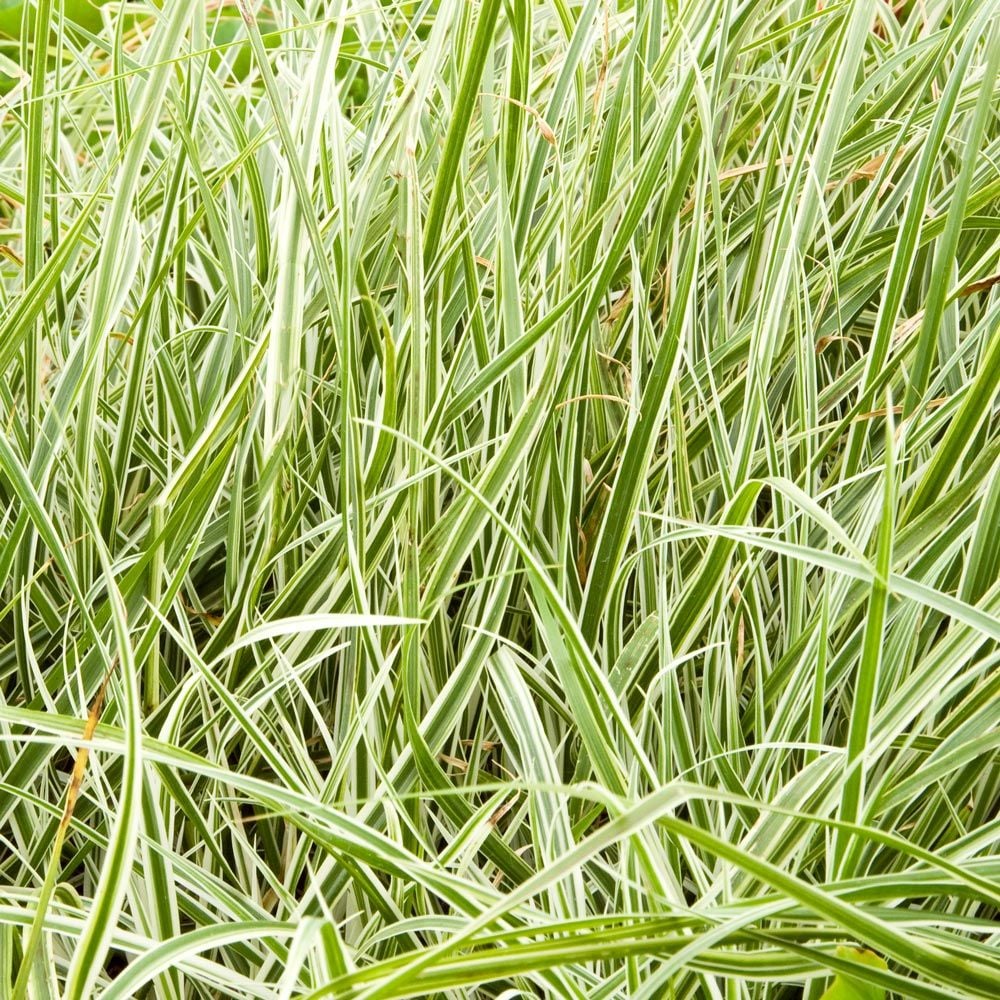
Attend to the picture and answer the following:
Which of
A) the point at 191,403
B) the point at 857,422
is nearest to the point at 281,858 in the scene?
the point at 191,403

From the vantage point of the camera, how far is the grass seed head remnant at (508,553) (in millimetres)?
424

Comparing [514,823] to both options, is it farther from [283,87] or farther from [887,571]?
[283,87]

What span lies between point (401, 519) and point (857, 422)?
26cm

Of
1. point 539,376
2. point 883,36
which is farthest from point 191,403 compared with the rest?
point 883,36

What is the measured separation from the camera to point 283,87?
94 cm

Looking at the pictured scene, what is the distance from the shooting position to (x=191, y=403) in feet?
2.22

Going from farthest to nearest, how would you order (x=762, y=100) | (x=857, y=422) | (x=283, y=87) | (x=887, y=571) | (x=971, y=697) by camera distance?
1. (x=283, y=87)
2. (x=762, y=100)
3. (x=857, y=422)
4. (x=971, y=697)
5. (x=887, y=571)

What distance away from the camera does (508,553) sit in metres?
0.54

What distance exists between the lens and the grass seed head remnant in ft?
1.39

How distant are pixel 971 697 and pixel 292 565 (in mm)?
368

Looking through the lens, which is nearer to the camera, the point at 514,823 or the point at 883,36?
the point at 514,823

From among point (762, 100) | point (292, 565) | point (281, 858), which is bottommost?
point (281, 858)

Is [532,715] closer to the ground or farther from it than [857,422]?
closer to the ground

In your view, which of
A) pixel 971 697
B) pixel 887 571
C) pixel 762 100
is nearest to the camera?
pixel 887 571
